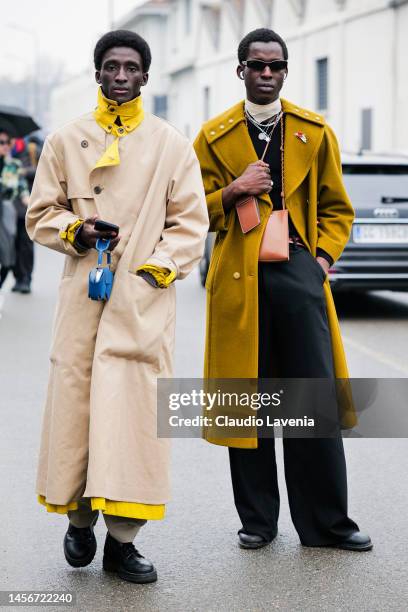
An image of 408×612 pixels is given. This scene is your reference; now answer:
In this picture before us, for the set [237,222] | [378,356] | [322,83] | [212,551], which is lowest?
[378,356]

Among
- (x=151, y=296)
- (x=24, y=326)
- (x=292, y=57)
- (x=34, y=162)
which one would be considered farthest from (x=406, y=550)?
(x=292, y=57)

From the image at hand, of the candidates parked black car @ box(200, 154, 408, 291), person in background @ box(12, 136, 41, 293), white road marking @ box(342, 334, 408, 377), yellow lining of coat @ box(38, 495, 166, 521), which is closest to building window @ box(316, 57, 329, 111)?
person in background @ box(12, 136, 41, 293)

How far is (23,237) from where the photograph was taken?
1442cm

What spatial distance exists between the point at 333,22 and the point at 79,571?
31885 mm

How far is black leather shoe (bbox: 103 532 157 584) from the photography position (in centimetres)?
418

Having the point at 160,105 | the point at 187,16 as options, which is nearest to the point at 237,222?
the point at 187,16

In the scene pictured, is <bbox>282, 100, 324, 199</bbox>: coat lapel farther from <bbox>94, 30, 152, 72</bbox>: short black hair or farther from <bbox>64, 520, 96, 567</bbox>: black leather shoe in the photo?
<bbox>64, 520, 96, 567</bbox>: black leather shoe

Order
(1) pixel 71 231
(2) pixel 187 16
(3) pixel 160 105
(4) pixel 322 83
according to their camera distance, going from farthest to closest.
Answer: (3) pixel 160 105, (2) pixel 187 16, (4) pixel 322 83, (1) pixel 71 231

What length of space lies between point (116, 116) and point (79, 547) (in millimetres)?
1497

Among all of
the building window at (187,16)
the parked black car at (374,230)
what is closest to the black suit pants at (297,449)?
the parked black car at (374,230)

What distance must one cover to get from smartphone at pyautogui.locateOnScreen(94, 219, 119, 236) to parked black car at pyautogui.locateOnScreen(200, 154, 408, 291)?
26.3 ft

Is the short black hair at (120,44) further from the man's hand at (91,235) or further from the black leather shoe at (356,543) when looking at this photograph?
the black leather shoe at (356,543)

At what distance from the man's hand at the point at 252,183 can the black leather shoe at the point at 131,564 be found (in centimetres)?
131

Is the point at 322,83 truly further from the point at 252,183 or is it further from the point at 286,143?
the point at 252,183
